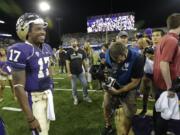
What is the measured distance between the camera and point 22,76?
293 centimetres

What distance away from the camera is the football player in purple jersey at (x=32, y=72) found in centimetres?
290

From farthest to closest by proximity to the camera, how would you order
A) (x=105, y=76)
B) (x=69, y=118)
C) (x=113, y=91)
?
(x=69, y=118)
(x=105, y=76)
(x=113, y=91)

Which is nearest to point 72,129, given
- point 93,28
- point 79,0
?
point 93,28

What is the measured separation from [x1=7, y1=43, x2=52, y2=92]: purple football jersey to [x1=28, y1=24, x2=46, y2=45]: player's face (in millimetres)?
95

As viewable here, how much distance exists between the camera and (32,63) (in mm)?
3066

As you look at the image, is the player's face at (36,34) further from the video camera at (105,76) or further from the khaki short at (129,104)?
the khaki short at (129,104)

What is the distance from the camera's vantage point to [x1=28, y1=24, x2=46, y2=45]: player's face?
124 inches

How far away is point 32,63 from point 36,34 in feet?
1.17

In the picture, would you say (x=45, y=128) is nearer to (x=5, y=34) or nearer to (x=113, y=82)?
(x=113, y=82)

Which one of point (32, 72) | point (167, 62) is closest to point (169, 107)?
point (167, 62)

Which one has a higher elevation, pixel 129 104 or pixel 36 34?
pixel 36 34

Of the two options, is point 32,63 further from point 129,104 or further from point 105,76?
point 129,104

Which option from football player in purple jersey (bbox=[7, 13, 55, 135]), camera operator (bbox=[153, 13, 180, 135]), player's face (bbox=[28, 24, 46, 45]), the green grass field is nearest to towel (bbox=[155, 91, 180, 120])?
camera operator (bbox=[153, 13, 180, 135])

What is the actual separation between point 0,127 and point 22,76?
26.5 inches
